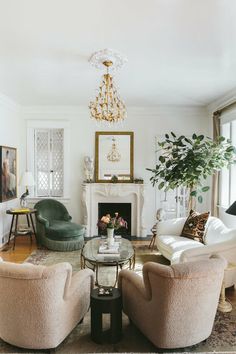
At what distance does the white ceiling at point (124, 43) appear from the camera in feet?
7.89

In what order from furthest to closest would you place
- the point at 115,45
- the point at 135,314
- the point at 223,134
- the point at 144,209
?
the point at 144,209, the point at 223,134, the point at 115,45, the point at 135,314

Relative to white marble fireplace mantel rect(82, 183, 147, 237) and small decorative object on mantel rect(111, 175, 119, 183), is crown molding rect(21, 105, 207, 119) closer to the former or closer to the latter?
small decorative object on mantel rect(111, 175, 119, 183)

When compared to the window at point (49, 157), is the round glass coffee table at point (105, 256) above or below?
below

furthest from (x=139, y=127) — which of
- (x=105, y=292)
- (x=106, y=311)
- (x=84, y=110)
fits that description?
(x=106, y=311)

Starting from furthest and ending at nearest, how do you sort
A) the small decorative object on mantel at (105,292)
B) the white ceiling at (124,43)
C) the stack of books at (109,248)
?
the stack of books at (109,248)
the small decorative object on mantel at (105,292)
the white ceiling at (124,43)

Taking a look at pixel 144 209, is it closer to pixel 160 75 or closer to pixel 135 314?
pixel 160 75

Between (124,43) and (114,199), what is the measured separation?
392cm

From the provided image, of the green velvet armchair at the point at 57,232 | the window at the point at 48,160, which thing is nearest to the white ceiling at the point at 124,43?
the window at the point at 48,160

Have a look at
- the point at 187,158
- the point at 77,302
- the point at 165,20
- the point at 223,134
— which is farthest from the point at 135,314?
the point at 223,134

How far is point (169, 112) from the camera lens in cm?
647

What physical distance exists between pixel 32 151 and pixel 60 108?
115 centimetres

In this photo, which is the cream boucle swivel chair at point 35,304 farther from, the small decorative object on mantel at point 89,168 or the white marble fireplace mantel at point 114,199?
the small decorative object on mantel at point 89,168

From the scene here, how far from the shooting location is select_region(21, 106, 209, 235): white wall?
6473 millimetres

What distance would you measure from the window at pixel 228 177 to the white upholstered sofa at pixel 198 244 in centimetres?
100
